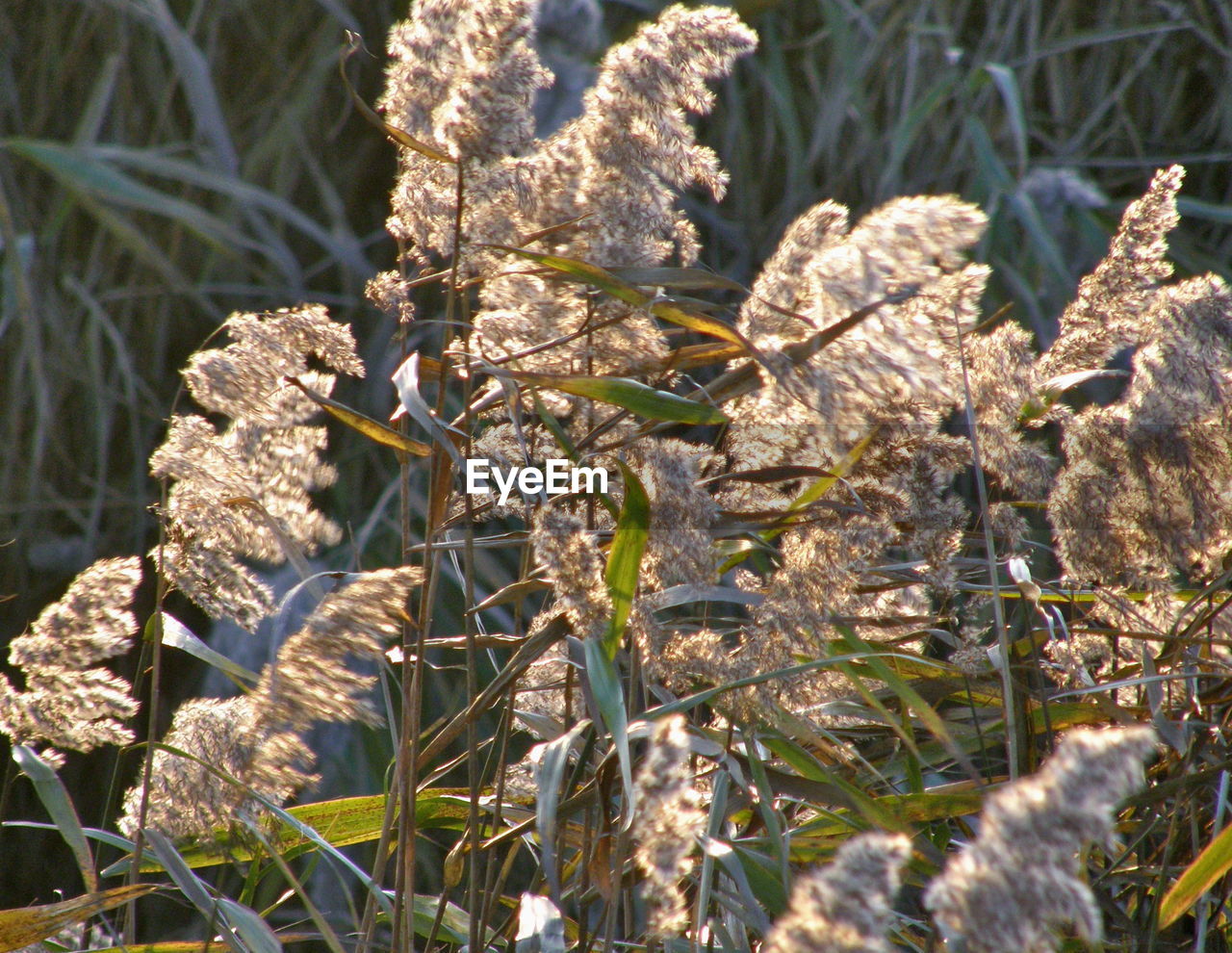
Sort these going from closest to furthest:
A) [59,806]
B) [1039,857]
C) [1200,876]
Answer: [1039,857]
[1200,876]
[59,806]

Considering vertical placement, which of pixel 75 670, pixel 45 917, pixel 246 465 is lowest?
pixel 45 917

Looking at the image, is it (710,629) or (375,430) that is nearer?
(375,430)

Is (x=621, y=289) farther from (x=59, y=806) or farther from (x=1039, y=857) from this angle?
(x=59, y=806)

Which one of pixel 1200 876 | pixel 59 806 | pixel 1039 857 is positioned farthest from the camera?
pixel 59 806

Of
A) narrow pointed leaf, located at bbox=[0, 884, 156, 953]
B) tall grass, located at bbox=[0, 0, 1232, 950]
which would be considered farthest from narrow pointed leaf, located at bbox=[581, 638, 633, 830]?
narrow pointed leaf, located at bbox=[0, 884, 156, 953]

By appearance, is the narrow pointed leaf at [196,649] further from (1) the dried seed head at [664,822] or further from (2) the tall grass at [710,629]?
(1) the dried seed head at [664,822]

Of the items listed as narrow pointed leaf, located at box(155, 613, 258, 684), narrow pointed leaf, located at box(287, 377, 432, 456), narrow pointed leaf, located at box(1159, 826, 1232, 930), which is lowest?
narrow pointed leaf, located at box(1159, 826, 1232, 930)

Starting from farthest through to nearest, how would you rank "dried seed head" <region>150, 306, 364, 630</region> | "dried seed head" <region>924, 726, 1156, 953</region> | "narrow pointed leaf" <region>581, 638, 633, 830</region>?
1. "dried seed head" <region>150, 306, 364, 630</region>
2. "narrow pointed leaf" <region>581, 638, 633, 830</region>
3. "dried seed head" <region>924, 726, 1156, 953</region>

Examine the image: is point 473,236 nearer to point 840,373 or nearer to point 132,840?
point 840,373

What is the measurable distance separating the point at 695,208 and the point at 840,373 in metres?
1.21

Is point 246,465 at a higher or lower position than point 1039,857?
higher

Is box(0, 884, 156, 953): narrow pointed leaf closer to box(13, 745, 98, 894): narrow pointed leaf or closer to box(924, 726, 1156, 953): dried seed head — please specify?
box(13, 745, 98, 894): narrow pointed leaf

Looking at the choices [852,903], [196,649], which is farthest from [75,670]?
[852,903]

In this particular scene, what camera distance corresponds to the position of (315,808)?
26.0 inches
